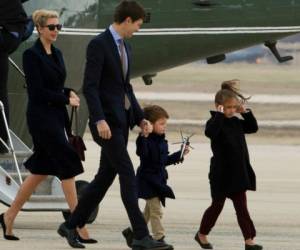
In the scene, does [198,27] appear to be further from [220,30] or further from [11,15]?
[11,15]

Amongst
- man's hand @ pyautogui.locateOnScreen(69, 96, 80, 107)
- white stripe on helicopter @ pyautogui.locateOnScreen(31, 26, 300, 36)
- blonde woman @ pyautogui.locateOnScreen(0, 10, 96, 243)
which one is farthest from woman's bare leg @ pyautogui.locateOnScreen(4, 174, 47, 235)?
white stripe on helicopter @ pyautogui.locateOnScreen(31, 26, 300, 36)

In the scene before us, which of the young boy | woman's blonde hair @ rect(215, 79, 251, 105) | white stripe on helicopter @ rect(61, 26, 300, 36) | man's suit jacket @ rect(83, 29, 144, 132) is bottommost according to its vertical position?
white stripe on helicopter @ rect(61, 26, 300, 36)

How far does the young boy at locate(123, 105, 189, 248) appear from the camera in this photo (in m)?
12.8

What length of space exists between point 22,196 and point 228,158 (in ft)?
5.93

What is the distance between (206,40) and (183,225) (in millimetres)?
3155

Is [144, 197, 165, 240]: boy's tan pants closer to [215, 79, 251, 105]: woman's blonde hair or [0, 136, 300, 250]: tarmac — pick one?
[0, 136, 300, 250]: tarmac

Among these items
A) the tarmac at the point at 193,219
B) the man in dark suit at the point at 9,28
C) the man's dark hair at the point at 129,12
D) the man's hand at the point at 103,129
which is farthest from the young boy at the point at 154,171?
the man in dark suit at the point at 9,28

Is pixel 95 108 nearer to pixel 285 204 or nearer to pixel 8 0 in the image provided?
pixel 8 0

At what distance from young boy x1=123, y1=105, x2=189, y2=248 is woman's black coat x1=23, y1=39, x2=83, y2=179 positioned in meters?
0.55

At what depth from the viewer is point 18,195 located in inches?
525

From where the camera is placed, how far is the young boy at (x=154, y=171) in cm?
1277

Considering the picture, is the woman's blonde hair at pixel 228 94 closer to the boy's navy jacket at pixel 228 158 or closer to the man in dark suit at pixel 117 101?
the boy's navy jacket at pixel 228 158

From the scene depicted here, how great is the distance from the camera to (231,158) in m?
12.8


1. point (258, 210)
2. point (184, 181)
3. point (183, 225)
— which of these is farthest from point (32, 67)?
point (184, 181)
